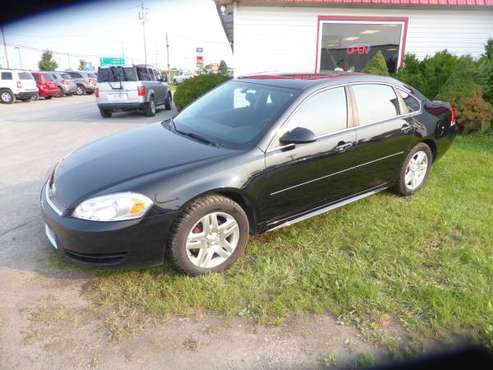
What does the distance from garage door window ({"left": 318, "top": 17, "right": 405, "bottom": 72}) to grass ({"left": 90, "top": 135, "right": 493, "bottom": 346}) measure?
708cm

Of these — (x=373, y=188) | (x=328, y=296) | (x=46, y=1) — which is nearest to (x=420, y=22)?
(x=373, y=188)

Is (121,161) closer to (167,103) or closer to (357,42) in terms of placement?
(357,42)

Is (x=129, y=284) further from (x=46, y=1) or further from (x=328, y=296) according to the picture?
(x=46, y=1)

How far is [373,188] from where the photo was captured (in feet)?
13.2

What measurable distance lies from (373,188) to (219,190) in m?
1.99

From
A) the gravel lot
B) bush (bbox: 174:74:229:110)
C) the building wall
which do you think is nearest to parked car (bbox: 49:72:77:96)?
bush (bbox: 174:74:229:110)

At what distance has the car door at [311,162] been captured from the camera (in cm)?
310

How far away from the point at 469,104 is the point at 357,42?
412 cm

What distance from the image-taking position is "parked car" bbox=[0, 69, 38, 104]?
1866 cm

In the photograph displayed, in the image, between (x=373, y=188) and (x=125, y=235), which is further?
(x=373, y=188)

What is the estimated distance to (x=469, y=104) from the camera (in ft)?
24.6

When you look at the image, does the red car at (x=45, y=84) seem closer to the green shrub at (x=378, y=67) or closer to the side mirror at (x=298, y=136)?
the green shrub at (x=378, y=67)

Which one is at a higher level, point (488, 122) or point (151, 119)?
point (488, 122)

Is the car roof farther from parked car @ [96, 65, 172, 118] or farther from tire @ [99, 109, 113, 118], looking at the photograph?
tire @ [99, 109, 113, 118]
